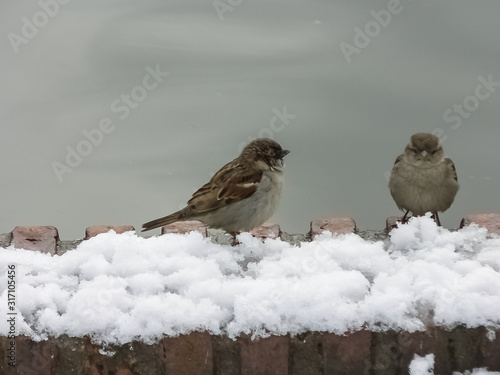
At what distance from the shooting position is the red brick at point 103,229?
15.8ft

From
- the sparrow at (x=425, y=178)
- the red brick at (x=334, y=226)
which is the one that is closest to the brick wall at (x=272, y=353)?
the red brick at (x=334, y=226)

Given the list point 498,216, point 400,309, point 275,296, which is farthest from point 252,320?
point 498,216

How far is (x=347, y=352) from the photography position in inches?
147

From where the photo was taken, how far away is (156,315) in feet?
12.2

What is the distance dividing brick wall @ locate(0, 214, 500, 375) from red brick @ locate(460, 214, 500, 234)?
1.17m

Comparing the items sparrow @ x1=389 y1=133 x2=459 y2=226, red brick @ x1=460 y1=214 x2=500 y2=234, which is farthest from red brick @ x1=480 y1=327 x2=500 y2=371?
sparrow @ x1=389 y1=133 x2=459 y2=226

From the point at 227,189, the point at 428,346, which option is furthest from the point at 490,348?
the point at 227,189

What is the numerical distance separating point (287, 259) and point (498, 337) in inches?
40.7

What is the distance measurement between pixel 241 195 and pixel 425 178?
1.46m

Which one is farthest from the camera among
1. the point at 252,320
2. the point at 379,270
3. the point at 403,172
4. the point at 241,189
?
the point at 403,172

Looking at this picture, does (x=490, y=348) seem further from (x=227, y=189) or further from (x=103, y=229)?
(x=103, y=229)

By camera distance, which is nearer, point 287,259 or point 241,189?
point 287,259

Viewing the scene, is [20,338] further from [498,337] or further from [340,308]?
[498,337]

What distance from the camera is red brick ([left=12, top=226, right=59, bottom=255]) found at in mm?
4637
